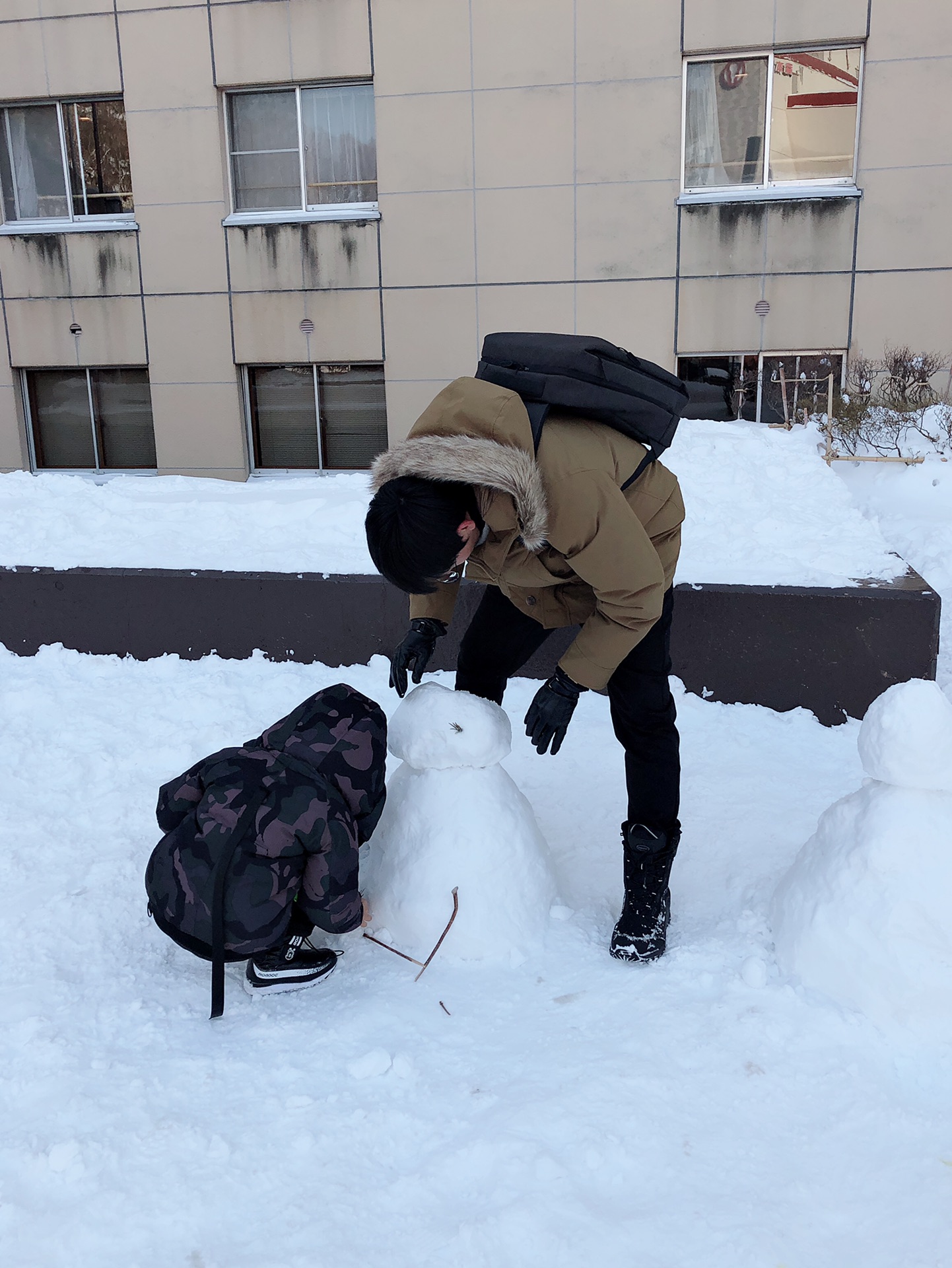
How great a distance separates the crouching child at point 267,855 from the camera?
2174 mm

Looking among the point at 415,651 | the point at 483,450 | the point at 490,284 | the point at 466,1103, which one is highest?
the point at 490,284

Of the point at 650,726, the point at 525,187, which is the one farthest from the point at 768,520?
the point at 525,187

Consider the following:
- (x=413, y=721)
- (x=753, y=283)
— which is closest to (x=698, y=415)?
(x=753, y=283)

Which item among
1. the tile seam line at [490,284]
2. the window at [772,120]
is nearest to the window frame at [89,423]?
the tile seam line at [490,284]

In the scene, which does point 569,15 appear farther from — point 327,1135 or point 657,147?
point 327,1135

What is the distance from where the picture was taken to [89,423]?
11477mm

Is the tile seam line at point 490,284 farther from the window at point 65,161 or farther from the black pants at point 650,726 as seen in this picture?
the black pants at point 650,726

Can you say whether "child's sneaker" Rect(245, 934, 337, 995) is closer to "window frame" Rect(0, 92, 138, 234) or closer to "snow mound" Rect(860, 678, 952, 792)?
"snow mound" Rect(860, 678, 952, 792)

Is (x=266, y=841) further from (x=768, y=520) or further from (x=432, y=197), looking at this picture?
(x=432, y=197)

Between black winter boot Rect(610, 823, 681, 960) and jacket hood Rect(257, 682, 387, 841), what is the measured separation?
683 millimetres

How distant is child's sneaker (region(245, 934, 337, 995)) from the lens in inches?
90.1

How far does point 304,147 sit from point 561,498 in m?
9.84

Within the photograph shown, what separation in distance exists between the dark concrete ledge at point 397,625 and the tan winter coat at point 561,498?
5.04 ft

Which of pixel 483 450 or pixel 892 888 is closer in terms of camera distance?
pixel 483 450
